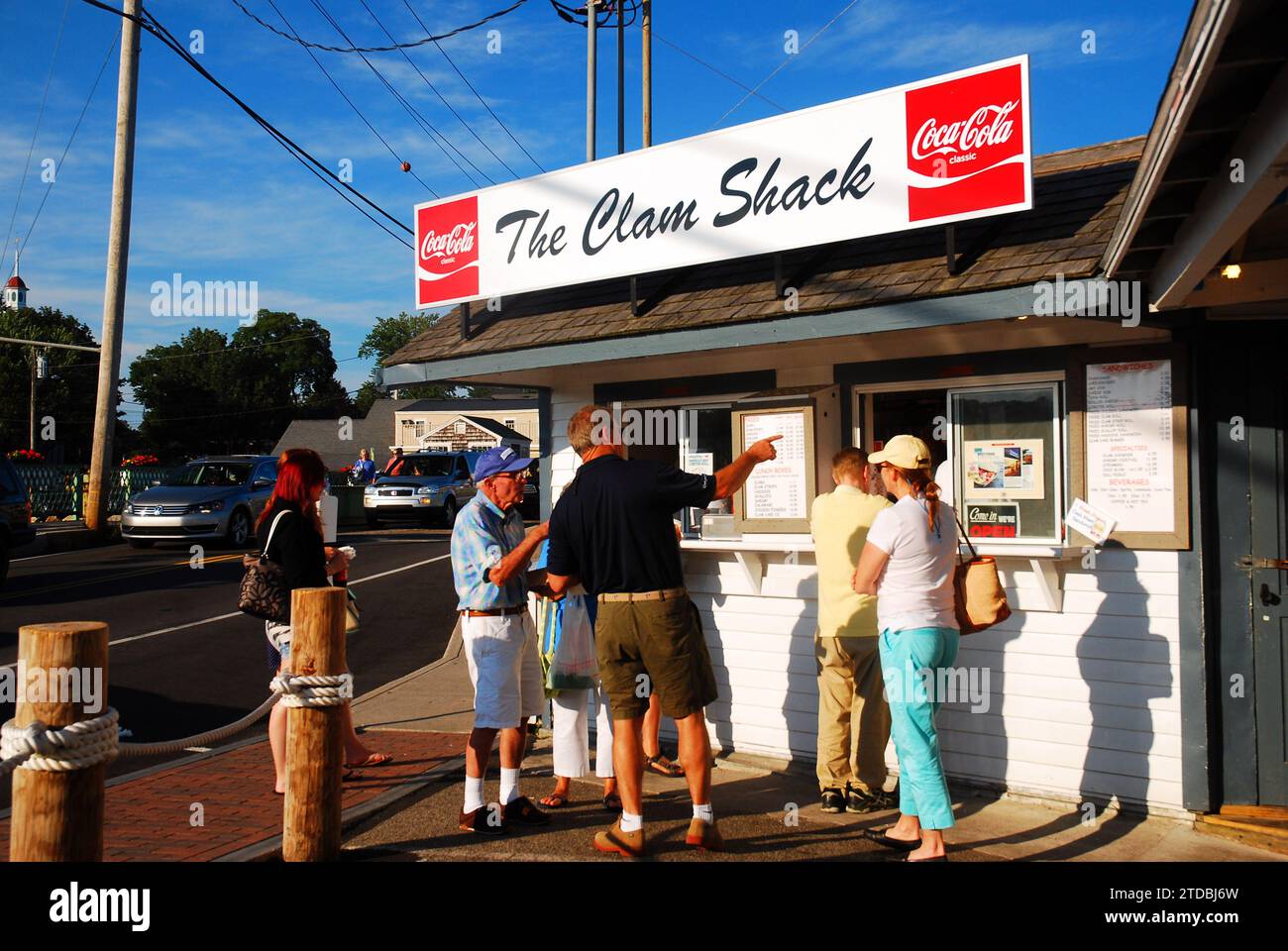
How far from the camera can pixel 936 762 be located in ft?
14.9

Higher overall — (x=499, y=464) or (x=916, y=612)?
(x=499, y=464)

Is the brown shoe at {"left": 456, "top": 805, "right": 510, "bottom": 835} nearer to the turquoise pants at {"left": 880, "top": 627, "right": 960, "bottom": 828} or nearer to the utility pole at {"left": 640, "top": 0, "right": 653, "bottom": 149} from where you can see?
the turquoise pants at {"left": 880, "top": 627, "right": 960, "bottom": 828}

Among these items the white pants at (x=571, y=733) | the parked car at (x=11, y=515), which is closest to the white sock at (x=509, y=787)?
the white pants at (x=571, y=733)

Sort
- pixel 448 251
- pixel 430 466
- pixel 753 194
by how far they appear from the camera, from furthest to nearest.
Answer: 1. pixel 430 466
2. pixel 448 251
3. pixel 753 194

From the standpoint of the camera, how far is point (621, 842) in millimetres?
4668

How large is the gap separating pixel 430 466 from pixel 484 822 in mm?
21413

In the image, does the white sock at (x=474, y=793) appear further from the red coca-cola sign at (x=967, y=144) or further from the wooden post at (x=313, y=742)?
the red coca-cola sign at (x=967, y=144)

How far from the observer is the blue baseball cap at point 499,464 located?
17.1ft

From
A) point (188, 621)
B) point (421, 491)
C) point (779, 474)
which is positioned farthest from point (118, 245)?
point (779, 474)

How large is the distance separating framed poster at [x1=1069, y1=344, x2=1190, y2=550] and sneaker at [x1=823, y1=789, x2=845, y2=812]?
197 centimetres

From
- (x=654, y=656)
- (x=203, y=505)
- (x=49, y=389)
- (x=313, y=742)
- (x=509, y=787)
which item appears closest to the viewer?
(x=313, y=742)

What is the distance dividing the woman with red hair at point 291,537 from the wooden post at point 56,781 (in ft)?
7.76

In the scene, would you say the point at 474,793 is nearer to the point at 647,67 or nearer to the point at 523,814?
the point at 523,814

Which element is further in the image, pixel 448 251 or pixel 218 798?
pixel 448 251
